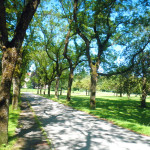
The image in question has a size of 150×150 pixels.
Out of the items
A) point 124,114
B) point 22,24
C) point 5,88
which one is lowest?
point 124,114

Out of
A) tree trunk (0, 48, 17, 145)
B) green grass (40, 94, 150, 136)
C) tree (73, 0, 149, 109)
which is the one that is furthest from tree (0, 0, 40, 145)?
tree (73, 0, 149, 109)

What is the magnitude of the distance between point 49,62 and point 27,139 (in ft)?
105

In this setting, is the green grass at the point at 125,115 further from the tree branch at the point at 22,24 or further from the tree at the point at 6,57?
the tree branch at the point at 22,24

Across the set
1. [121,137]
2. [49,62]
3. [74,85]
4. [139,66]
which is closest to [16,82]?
[121,137]

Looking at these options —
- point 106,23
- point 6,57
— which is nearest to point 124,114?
point 106,23

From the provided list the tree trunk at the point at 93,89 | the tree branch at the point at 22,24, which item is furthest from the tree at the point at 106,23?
the tree branch at the point at 22,24

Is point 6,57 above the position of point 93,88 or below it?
above

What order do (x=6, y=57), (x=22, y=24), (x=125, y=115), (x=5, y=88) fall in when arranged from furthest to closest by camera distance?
(x=125, y=115)
(x=22, y=24)
(x=6, y=57)
(x=5, y=88)

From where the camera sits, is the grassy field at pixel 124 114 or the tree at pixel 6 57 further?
the grassy field at pixel 124 114

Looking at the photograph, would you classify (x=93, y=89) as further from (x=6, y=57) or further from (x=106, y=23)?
(x=6, y=57)

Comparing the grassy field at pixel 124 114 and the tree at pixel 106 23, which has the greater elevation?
the tree at pixel 106 23

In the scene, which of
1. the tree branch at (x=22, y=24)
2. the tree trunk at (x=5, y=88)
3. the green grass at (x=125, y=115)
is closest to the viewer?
the tree trunk at (x=5, y=88)

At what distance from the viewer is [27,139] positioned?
17.3ft

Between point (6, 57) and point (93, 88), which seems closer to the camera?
point (6, 57)
